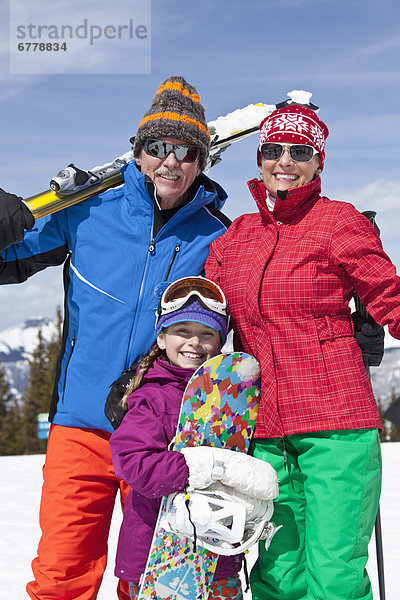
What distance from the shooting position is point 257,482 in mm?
2436

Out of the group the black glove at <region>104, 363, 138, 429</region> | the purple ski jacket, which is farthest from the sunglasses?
the black glove at <region>104, 363, 138, 429</region>

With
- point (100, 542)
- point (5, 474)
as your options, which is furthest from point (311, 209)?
point (5, 474)

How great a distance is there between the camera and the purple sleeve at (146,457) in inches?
94.3

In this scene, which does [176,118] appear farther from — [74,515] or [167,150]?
[74,515]

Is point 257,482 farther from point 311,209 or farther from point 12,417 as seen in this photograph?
point 12,417

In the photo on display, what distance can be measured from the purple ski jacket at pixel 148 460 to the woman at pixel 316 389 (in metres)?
0.31

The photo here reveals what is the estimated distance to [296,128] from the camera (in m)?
2.80

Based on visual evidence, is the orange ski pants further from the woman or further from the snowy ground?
the snowy ground

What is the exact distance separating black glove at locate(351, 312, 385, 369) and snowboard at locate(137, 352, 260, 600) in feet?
1.67

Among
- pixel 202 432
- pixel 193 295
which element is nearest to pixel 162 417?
pixel 202 432

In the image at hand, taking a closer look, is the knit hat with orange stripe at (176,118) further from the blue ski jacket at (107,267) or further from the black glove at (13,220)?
the black glove at (13,220)

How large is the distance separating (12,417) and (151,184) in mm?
37228

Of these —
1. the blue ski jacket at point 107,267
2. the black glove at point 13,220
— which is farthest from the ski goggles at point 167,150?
the black glove at point 13,220

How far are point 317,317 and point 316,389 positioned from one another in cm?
29
